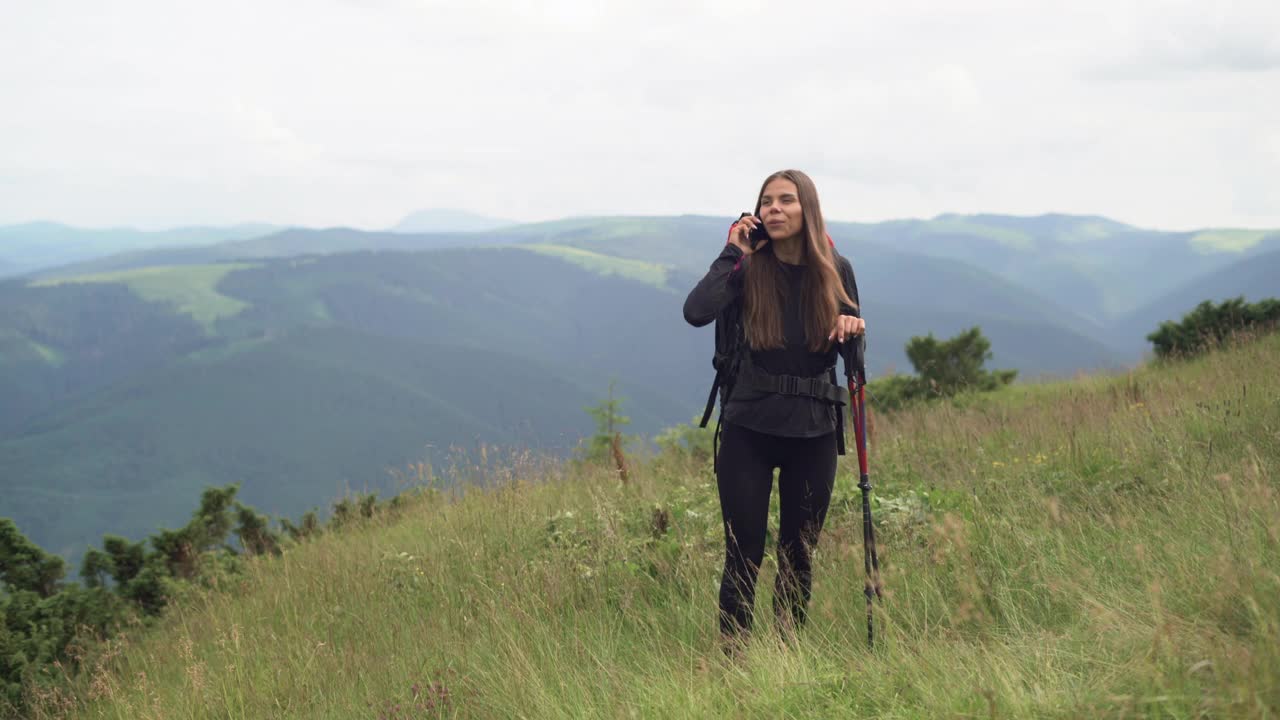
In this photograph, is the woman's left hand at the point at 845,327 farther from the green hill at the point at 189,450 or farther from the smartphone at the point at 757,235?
the green hill at the point at 189,450

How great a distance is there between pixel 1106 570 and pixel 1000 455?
2804 mm

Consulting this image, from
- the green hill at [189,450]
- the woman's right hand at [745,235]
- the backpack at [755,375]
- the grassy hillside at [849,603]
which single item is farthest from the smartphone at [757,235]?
the green hill at [189,450]

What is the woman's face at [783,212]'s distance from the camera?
10.6ft

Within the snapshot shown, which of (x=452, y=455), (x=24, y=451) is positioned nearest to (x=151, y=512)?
(x=24, y=451)

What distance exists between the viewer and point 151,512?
146 m

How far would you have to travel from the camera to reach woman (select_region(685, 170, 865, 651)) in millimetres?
3182

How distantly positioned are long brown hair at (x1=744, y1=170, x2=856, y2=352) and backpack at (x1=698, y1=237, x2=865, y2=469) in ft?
0.28

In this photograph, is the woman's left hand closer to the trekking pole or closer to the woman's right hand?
the trekking pole

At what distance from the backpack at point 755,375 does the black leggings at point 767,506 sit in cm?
9

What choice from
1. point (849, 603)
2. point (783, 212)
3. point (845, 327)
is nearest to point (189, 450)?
point (849, 603)

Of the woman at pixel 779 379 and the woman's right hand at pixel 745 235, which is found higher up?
the woman's right hand at pixel 745 235

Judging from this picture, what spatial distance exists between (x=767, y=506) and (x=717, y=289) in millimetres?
906

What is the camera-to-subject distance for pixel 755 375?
10.5 ft

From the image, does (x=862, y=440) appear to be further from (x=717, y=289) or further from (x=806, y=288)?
(x=717, y=289)
